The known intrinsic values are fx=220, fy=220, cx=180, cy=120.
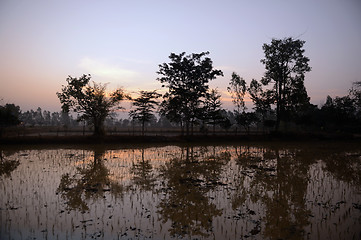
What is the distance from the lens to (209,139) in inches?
1371

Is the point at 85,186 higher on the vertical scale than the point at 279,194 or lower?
lower

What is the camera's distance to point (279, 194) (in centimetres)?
1009

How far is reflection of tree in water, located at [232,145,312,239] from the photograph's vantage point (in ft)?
22.8

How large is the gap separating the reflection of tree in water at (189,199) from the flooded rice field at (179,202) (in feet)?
Answer: 0.12

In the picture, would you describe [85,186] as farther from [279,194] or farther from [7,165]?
[7,165]

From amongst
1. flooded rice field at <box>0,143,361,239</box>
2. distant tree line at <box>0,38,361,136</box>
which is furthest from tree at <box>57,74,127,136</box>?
flooded rice field at <box>0,143,361,239</box>

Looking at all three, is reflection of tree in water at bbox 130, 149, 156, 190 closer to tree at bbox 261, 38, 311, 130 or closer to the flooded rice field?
the flooded rice field

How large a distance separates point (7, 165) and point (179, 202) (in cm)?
1494

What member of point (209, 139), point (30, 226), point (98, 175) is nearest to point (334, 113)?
point (209, 139)

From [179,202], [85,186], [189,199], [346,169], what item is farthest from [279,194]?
[85,186]

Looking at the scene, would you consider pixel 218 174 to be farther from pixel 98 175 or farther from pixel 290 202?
pixel 98 175

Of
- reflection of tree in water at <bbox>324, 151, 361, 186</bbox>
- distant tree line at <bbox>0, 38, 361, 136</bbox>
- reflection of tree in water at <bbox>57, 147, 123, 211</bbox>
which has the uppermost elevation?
distant tree line at <bbox>0, 38, 361, 136</bbox>

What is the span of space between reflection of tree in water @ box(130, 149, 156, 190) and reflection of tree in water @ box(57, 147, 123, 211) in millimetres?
1156

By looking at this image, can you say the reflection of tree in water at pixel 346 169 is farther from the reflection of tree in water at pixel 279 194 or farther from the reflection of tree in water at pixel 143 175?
the reflection of tree in water at pixel 143 175
